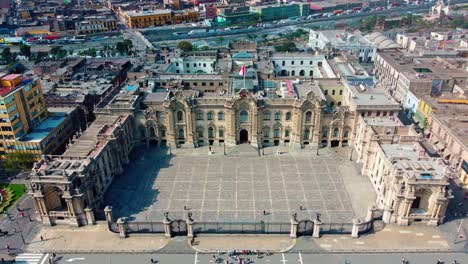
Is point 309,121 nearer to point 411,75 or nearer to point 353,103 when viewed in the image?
point 353,103

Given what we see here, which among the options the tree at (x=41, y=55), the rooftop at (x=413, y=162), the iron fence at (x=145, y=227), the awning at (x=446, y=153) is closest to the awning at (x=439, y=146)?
the awning at (x=446, y=153)

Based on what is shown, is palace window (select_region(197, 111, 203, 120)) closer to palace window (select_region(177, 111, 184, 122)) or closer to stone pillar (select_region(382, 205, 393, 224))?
palace window (select_region(177, 111, 184, 122))

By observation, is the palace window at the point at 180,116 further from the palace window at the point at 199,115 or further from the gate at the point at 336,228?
the gate at the point at 336,228

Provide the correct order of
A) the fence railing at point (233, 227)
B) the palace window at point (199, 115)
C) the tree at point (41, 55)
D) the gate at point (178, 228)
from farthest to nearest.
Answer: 1. the tree at point (41, 55)
2. the palace window at point (199, 115)
3. the gate at point (178, 228)
4. the fence railing at point (233, 227)

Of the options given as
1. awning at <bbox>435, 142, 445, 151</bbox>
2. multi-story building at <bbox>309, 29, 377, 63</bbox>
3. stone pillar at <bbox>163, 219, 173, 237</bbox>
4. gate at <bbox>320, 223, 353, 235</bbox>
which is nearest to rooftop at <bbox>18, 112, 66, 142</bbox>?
stone pillar at <bbox>163, 219, 173, 237</bbox>

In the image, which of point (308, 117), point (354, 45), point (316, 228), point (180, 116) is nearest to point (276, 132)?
point (308, 117)

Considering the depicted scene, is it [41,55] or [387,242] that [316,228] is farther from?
[41,55]
